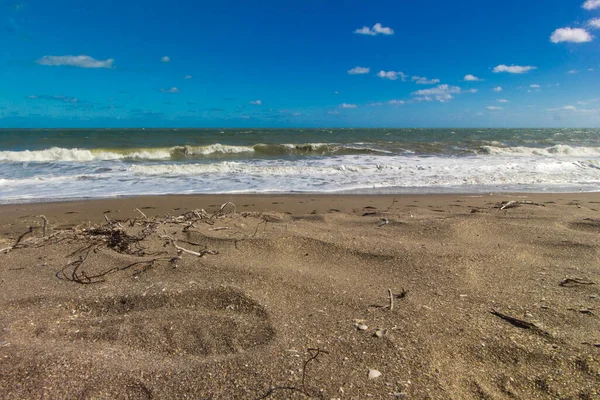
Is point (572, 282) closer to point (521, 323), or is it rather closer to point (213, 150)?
point (521, 323)

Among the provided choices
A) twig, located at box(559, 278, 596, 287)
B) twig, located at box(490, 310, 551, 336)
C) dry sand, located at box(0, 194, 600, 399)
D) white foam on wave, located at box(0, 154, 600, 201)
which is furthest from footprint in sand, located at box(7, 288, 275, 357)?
white foam on wave, located at box(0, 154, 600, 201)

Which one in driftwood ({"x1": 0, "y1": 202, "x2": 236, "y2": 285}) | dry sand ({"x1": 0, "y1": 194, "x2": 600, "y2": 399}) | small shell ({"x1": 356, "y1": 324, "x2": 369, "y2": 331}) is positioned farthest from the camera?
driftwood ({"x1": 0, "y1": 202, "x2": 236, "y2": 285})

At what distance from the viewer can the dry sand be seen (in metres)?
1.53

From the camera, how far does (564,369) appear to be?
1603 millimetres

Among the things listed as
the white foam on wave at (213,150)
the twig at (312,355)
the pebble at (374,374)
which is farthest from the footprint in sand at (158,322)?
the white foam on wave at (213,150)

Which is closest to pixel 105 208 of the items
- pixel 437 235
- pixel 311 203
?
pixel 311 203

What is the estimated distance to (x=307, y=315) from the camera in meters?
2.06

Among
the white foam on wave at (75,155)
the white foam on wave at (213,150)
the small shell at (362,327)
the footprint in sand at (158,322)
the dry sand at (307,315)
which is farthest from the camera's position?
the white foam on wave at (213,150)

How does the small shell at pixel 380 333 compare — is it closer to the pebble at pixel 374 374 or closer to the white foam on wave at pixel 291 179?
the pebble at pixel 374 374

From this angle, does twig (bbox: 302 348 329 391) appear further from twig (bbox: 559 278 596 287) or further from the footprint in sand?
twig (bbox: 559 278 596 287)

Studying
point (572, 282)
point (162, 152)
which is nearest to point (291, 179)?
point (572, 282)

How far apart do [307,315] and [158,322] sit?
2.65 ft

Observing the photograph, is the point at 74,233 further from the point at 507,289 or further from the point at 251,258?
the point at 507,289

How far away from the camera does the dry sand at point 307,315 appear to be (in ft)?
5.01
